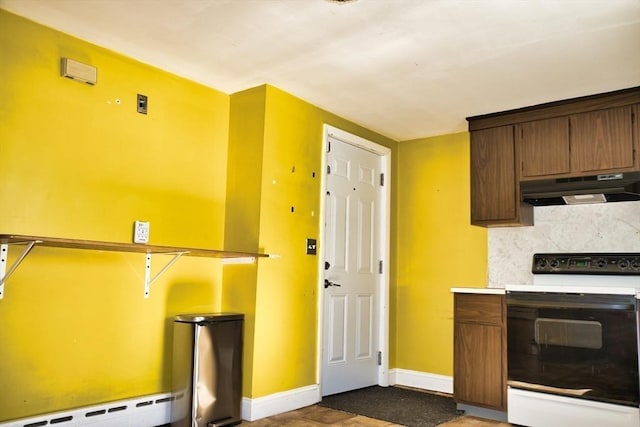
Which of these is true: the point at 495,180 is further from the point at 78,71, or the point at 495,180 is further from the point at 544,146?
the point at 78,71

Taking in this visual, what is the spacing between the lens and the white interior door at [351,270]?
14.0 feet

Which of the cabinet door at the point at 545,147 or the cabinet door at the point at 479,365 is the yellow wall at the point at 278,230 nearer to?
the cabinet door at the point at 479,365

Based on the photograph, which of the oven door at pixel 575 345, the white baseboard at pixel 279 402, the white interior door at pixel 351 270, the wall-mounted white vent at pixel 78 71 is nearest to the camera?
the wall-mounted white vent at pixel 78 71

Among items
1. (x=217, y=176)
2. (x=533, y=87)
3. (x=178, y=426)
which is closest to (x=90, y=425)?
(x=178, y=426)

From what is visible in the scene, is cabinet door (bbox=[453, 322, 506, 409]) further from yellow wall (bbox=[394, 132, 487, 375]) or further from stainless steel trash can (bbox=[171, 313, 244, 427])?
stainless steel trash can (bbox=[171, 313, 244, 427])

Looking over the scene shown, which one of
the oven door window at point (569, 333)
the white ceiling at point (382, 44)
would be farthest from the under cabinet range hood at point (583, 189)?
the oven door window at point (569, 333)

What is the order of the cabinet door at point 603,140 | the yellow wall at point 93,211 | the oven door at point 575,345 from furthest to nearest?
1. the cabinet door at point 603,140
2. the oven door at point 575,345
3. the yellow wall at point 93,211

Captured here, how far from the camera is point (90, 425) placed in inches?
119

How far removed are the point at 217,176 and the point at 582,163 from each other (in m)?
2.67

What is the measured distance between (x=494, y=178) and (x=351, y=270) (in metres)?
1.40

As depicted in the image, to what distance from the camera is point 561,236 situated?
409cm

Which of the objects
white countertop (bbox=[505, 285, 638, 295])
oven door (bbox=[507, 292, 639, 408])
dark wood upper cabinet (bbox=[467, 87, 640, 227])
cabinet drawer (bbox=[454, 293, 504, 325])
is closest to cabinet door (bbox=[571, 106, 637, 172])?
dark wood upper cabinet (bbox=[467, 87, 640, 227])

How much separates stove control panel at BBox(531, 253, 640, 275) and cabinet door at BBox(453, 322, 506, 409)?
746 millimetres

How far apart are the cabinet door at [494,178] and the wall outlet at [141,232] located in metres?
2.52
